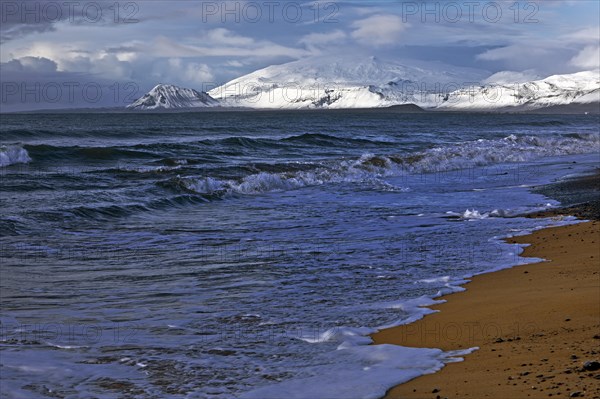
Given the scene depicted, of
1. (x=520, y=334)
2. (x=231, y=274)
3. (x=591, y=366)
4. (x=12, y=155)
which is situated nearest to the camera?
(x=591, y=366)

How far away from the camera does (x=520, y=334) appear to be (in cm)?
629

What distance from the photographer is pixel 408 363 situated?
577 cm

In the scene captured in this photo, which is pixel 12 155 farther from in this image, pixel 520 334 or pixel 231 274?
pixel 520 334

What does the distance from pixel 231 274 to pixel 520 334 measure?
4.02 metres

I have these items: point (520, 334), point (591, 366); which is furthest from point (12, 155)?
point (591, 366)

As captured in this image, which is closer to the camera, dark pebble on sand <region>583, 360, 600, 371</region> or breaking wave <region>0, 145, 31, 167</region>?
dark pebble on sand <region>583, 360, 600, 371</region>

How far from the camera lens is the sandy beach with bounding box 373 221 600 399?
4945mm

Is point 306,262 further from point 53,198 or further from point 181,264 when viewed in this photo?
point 53,198

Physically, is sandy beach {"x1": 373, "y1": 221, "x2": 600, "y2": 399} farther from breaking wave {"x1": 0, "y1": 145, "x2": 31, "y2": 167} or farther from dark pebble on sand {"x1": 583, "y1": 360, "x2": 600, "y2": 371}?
breaking wave {"x1": 0, "y1": 145, "x2": 31, "y2": 167}

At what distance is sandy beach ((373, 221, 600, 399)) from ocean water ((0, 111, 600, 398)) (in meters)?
0.27

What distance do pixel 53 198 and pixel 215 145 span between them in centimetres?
2050

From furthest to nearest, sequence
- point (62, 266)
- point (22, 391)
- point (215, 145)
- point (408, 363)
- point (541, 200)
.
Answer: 1. point (215, 145)
2. point (541, 200)
3. point (62, 266)
4. point (408, 363)
5. point (22, 391)

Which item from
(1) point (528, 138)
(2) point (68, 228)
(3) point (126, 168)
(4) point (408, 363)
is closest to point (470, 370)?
(4) point (408, 363)

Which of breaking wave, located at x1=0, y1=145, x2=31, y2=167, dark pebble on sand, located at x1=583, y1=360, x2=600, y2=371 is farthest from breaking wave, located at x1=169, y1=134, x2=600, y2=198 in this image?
dark pebble on sand, located at x1=583, y1=360, x2=600, y2=371
